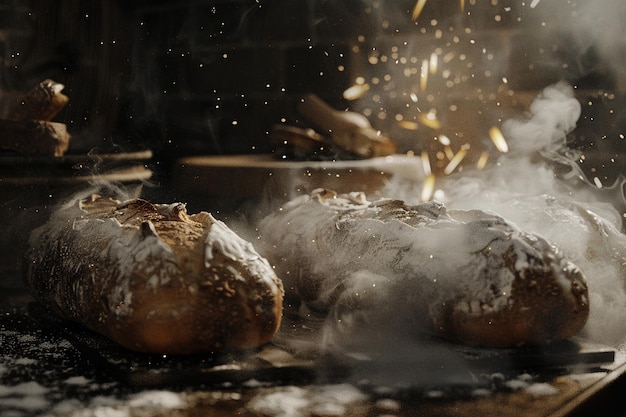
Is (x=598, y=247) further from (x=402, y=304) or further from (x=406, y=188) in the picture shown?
(x=406, y=188)

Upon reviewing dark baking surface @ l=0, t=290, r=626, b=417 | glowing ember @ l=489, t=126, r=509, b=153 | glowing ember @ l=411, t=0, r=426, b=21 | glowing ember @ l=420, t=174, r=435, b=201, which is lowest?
dark baking surface @ l=0, t=290, r=626, b=417

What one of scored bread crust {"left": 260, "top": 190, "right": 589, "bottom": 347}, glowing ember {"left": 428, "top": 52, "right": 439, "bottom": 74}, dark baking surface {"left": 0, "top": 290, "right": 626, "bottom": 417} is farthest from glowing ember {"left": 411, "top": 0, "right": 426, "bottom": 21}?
dark baking surface {"left": 0, "top": 290, "right": 626, "bottom": 417}

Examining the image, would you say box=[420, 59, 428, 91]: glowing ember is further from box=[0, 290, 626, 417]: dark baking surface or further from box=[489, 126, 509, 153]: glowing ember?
box=[0, 290, 626, 417]: dark baking surface

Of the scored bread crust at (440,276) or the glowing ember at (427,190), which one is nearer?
the scored bread crust at (440,276)

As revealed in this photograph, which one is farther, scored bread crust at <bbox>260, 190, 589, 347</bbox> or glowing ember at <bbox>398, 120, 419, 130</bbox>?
glowing ember at <bbox>398, 120, 419, 130</bbox>

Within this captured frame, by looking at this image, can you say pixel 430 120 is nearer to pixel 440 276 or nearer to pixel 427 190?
pixel 427 190

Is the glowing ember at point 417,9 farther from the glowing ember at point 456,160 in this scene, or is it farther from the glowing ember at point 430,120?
the glowing ember at point 456,160

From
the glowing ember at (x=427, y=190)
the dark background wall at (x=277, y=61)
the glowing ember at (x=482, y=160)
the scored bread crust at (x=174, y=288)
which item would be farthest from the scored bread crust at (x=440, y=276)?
the glowing ember at (x=482, y=160)
